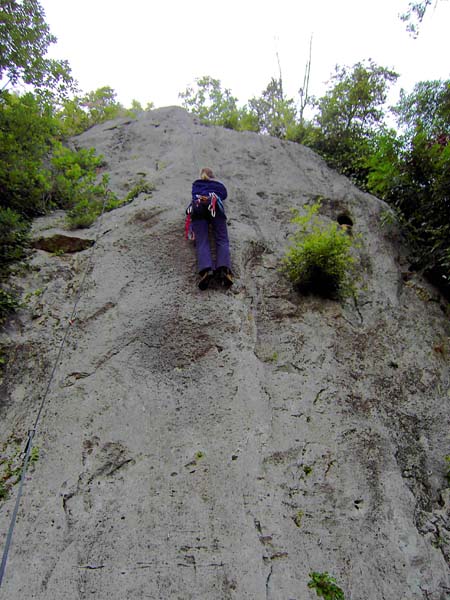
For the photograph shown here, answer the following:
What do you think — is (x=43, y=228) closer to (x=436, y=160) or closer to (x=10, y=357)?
(x=10, y=357)

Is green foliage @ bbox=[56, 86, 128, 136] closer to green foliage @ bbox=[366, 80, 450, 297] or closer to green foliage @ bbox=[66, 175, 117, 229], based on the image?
green foliage @ bbox=[66, 175, 117, 229]

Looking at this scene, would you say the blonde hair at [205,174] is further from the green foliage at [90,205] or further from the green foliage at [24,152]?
the green foliage at [24,152]

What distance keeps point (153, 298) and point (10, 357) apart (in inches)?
63.2

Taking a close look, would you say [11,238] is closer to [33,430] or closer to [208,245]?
[208,245]

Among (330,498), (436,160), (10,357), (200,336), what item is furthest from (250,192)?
(330,498)

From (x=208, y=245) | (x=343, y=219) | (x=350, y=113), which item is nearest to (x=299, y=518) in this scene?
(x=208, y=245)

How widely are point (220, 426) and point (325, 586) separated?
142 centimetres

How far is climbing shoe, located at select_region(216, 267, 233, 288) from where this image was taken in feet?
16.1

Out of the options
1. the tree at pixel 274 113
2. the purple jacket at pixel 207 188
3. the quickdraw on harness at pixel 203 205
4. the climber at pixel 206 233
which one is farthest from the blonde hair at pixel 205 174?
the tree at pixel 274 113

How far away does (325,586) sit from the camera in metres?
2.96

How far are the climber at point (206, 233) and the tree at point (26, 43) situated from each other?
3.22 m

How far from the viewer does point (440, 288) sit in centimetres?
609

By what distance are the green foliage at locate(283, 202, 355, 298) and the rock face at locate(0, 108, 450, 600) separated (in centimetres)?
21

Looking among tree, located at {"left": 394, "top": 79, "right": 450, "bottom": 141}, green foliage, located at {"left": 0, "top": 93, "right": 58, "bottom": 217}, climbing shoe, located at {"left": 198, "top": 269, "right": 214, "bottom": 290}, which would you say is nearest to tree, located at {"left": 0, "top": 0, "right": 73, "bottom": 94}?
green foliage, located at {"left": 0, "top": 93, "right": 58, "bottom": 217}
